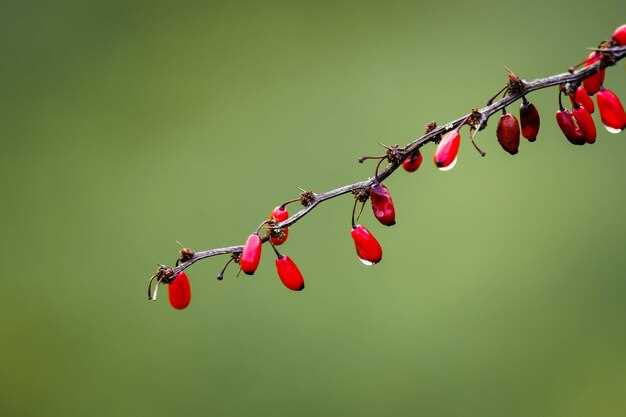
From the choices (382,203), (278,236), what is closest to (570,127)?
(382,203)

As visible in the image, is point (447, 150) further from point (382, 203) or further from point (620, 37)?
point (620, 37)

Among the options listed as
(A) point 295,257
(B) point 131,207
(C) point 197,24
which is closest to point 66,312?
(B) point 131,207

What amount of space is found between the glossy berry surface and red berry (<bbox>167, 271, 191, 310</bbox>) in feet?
1.69

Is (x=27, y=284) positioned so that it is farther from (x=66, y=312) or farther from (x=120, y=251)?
(x=120, y=251)

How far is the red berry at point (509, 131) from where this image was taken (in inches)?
35.1

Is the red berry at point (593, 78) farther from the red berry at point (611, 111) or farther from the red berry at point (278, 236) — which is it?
the red berry at point (278, 236)

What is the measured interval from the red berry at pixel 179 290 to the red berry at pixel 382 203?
0.32 metres

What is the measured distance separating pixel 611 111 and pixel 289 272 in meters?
0.51

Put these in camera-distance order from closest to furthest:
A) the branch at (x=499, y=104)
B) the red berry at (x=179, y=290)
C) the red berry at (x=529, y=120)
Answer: the branch at (x=499, y=104)
the red berry at (x=529, y=120)
the red berry at (x=179, y=290)

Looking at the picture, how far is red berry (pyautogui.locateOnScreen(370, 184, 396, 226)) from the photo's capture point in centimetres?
95

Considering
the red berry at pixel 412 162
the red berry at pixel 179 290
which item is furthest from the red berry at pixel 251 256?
the red berry at pixel 412 162

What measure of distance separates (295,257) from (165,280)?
2.21 m

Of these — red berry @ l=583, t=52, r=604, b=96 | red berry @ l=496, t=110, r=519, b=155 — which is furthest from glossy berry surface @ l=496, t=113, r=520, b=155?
red berry @ l=583, t=52, r=604, b=96

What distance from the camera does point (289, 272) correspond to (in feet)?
3.38
